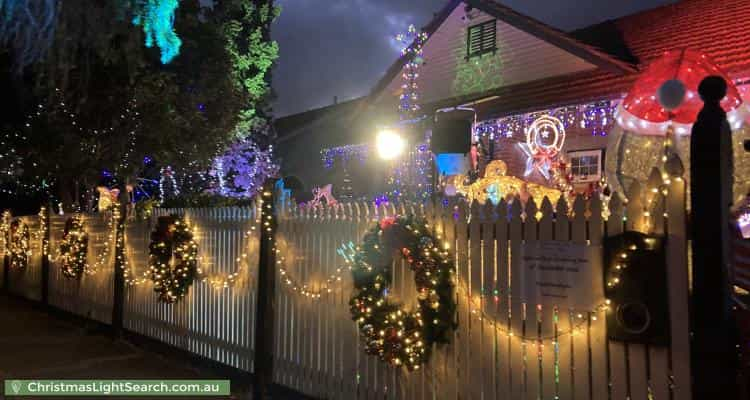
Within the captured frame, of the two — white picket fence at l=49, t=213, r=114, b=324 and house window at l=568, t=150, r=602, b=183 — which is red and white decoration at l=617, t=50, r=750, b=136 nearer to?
house window at l=568, t=150, r=602, b=183

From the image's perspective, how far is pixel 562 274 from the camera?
4.43 metres

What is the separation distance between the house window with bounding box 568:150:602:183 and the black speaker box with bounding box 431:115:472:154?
198 inches

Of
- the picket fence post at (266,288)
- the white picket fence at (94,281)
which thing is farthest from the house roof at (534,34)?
the white picket fence at (94,281)

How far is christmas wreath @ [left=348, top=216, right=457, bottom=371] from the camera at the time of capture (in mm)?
5145

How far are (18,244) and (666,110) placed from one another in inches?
643

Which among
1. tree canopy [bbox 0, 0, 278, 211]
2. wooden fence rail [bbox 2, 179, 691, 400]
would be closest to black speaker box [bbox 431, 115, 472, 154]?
wooden fence rail [bbox 2, 179, 691, 400]

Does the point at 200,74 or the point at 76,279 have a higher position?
the point at 200,74

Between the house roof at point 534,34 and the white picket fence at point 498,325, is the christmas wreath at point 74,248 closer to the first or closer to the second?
the white picket fence at point 498,325

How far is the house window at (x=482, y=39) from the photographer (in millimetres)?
15055

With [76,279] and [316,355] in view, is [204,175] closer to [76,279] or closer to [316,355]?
[76,279]

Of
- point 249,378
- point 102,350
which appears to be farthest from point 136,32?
point 249,378

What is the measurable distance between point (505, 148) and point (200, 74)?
7049 mm

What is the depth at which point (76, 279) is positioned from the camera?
41.1ft

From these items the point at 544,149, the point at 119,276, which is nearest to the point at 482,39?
the point at 544,149
